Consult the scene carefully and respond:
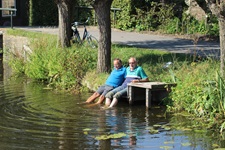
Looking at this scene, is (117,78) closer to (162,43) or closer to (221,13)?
(221,13)

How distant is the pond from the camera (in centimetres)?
1076

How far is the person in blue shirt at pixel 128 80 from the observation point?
566 inches

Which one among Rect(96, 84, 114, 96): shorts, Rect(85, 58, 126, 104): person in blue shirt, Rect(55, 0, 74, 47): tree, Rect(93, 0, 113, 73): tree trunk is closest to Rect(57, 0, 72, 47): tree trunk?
Rect(55, 0, 74, 47): tree

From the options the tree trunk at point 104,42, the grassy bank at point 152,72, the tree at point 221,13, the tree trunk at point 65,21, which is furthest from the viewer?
the tree trunk at point 65,21

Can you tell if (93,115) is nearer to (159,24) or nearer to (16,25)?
(159,24)

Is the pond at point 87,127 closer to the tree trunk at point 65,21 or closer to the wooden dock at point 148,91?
the wooden dock at point 148,91

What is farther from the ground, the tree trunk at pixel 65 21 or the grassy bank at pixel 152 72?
the tree trunk at pixel 65 21

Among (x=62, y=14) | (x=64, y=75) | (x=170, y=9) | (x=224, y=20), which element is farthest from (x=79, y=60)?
(x=170, y=9)

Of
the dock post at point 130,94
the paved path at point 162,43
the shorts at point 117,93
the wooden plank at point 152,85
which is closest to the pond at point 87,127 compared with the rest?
the dock post at point 130,94

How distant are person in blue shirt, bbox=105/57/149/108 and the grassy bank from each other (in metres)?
0.64

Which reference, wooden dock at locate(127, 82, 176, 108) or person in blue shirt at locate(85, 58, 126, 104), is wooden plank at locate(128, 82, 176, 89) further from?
person in blue shirt at locate(85, 58, 126, 104)

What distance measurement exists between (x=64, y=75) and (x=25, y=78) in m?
3.21

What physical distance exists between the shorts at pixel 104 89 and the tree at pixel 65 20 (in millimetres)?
5303

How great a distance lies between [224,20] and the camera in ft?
41.7
